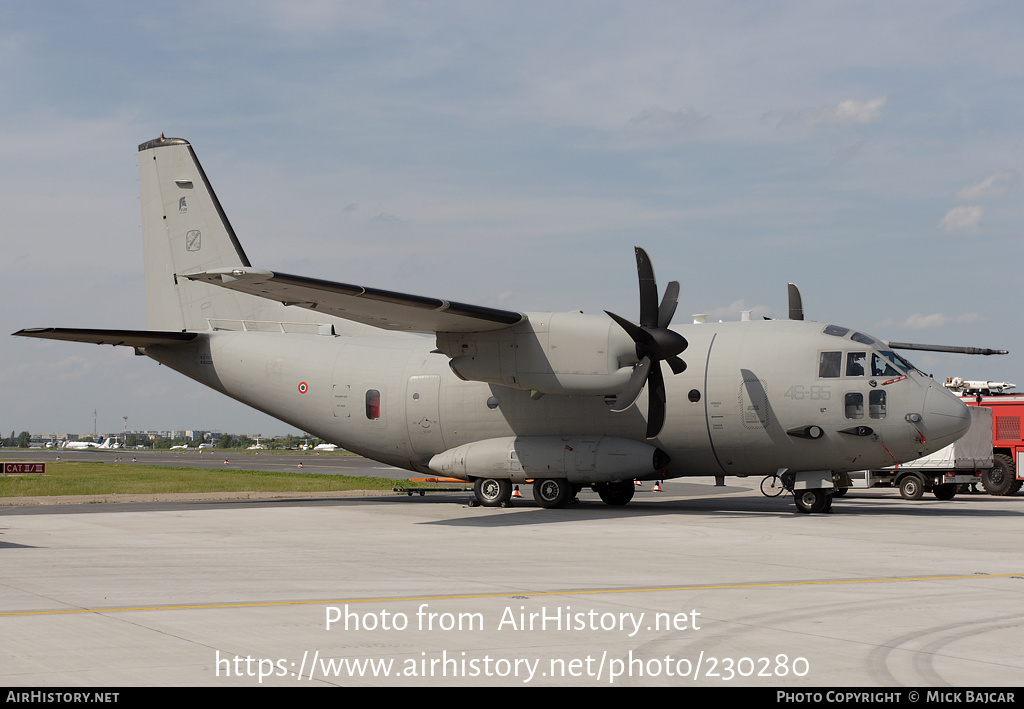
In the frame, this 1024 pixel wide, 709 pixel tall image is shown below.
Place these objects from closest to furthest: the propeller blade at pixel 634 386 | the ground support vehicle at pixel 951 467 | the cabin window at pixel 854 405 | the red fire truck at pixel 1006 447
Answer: the propeller blade at pixel 634 386, the cabin window at pixel 854 405, the ground support vehicle at pixel 951 467, the red fire truck at pixel 1006 447

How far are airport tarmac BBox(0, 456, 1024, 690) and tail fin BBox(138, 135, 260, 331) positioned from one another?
A: 10745mm

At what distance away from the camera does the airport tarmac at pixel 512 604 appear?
7238 millimetres

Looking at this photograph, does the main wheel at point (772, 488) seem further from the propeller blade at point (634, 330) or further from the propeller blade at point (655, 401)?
the propeller blade at point (634, 330)

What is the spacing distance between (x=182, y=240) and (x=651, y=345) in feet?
55.3

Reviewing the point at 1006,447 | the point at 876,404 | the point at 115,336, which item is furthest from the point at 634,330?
the point at 1006,447

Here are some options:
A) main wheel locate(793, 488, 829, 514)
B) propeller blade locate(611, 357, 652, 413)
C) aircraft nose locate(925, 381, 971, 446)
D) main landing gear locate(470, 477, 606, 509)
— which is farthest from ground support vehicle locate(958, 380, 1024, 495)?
propeller blade locate(611, 357, 652, 413)

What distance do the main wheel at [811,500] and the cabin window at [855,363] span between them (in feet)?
10.5

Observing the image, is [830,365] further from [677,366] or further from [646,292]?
[646,292]

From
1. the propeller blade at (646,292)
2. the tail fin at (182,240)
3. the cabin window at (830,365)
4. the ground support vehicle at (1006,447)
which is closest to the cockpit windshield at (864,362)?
the cabin window at (830,365)

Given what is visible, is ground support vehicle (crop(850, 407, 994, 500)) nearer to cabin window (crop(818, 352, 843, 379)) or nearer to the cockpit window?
the cockpit window

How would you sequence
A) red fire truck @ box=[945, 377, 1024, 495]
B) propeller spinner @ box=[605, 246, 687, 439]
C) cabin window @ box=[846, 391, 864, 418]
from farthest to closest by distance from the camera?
red fire truck @ box=[945, 377, 1024, 495] < cabin window @ box=[846, 391, 864, 418] < propeller spinner @ box=[605, 246, 687, 439]

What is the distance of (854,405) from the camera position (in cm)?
2317

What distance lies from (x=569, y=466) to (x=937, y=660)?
17.8m

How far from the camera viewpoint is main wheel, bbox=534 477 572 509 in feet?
84.9
